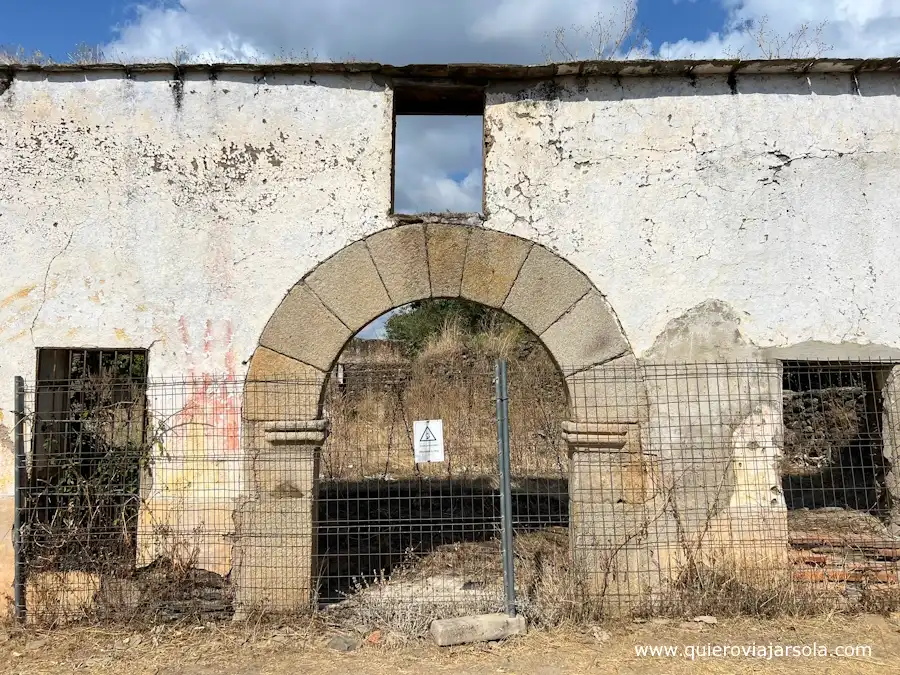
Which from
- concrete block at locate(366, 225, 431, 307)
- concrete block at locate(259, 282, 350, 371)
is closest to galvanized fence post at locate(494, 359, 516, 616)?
concrete block at locate(366, 225, 431, 307)

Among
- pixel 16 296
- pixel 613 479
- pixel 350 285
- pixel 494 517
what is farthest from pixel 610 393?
pixel 16 296

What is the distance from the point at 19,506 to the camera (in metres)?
4.00

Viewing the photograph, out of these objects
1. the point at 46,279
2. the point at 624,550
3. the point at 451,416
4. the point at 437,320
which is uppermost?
the point at 437,320

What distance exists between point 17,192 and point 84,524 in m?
2.18

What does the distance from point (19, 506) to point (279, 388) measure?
5.60 feet

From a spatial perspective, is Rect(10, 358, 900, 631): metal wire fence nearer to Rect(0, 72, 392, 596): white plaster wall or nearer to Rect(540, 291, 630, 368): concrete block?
Rect(540, 291, 630, 368): concrete block

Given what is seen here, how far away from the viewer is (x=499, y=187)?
4297 millimetres

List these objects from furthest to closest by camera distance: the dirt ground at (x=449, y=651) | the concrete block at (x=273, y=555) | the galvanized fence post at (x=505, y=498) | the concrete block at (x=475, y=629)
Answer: the concrete block at (x=273, y=555) → the galvanized fence post at (x=505, y=498) → the concrete block at (x=475, y=629) → the dirt ground at (x=449, y=651)

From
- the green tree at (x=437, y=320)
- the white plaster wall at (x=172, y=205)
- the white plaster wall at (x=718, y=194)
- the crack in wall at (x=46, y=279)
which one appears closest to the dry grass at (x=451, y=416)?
the green tree at (x=437, y=320)

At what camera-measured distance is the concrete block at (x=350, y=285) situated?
4184 millimetres

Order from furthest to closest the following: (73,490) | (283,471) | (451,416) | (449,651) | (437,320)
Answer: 1. (437,320)
2. (451,416)
3. (73,490)
4. (283,471)
5. (449,651)

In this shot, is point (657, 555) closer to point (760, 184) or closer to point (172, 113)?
point (760, 184)

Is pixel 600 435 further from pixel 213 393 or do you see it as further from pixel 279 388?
pixel 213 393

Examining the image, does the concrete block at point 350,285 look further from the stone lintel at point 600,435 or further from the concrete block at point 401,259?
the stone lintel at point 600,435
